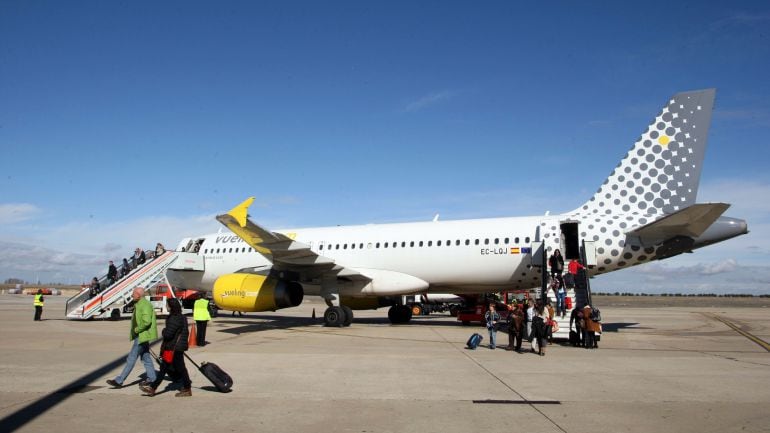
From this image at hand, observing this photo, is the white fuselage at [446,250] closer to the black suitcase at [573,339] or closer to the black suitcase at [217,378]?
the black suitcase at [573,339]

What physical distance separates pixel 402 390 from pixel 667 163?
43.7ft

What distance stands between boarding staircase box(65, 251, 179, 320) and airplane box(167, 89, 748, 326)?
4.17m

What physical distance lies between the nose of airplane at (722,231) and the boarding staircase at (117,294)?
19.7m

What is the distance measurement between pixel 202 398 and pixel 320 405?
1.61 meters

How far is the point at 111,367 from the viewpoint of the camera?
9.95 meters

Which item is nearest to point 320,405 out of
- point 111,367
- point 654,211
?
point 111,367

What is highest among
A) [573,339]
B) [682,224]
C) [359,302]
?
[682,224]

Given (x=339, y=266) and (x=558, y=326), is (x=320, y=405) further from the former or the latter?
(x=339, y=266)

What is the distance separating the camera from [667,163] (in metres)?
17.4

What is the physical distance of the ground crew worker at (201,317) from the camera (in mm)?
13508

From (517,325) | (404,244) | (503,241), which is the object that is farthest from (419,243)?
(517,325)

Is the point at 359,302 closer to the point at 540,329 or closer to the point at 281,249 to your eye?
the point at 281,249

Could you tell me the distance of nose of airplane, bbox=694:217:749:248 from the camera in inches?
636

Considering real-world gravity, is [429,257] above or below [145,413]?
above
